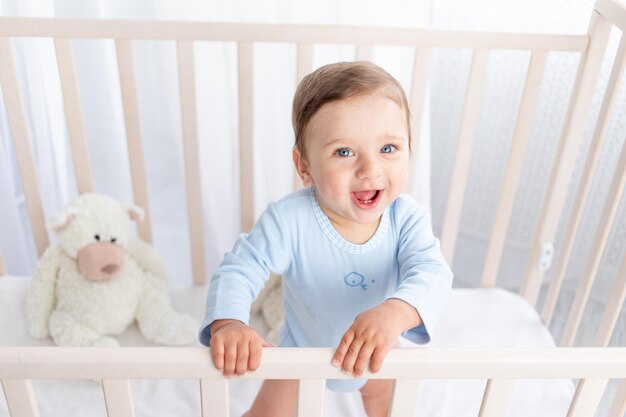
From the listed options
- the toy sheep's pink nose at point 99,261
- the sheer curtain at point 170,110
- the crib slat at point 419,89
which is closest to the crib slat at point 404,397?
the crib slat at point 419,89

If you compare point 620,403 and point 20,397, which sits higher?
point 20,397

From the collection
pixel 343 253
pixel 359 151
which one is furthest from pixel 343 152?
pixel 343 253

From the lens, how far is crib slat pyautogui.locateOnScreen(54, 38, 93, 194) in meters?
1.14

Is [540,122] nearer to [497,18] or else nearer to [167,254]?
[497,18]

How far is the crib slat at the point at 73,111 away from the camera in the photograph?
1142 mm

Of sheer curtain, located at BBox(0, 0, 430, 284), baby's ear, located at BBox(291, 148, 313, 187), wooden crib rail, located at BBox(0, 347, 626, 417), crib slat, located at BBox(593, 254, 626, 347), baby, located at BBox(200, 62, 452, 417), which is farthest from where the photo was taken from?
sheer curtain, located at BBox(0, 0, 430, 284)

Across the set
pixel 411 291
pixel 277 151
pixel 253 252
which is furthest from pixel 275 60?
pixel 411 291

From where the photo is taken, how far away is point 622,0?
3.47 feet

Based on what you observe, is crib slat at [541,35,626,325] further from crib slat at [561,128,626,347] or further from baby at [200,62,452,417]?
baby at [200,62,452,417]

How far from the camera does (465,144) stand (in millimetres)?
1235

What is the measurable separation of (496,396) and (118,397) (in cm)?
36

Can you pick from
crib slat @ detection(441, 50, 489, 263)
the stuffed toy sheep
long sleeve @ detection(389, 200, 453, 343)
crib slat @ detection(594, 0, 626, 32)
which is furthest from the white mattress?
crib slat @ detection(594, 0, 626, 32)

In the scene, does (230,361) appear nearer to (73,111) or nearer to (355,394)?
(355,394)

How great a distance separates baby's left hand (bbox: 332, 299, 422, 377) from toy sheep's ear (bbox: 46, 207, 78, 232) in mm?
676
